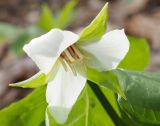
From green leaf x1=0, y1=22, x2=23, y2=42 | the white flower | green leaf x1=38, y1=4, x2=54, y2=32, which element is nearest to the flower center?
the white flower

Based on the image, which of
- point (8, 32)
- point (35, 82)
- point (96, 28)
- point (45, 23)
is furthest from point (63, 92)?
point (8, 32)

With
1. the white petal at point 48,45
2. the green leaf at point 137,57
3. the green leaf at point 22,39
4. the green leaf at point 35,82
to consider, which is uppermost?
the white petal at point 48,45

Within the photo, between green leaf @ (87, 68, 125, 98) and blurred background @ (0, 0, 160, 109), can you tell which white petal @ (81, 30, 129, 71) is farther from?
blurred background @ (0, 0, 160, 109)

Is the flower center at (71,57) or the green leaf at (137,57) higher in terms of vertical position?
the flower center at (71,57)

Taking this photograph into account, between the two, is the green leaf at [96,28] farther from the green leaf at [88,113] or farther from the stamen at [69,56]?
the green leaf at [88,113]

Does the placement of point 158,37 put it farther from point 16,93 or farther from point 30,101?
point 30,101

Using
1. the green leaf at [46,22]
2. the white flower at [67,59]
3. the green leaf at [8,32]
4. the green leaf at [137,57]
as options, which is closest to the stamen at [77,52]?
the white flower at [67,59]
